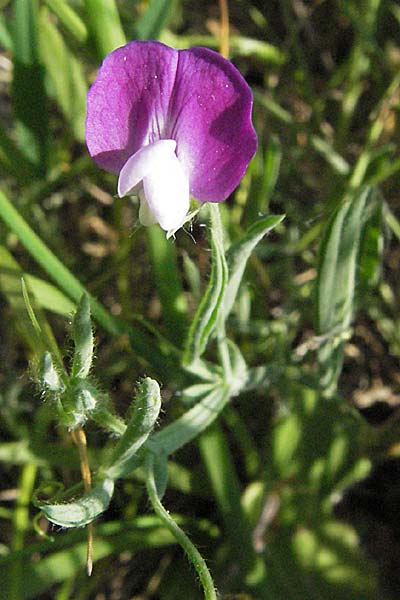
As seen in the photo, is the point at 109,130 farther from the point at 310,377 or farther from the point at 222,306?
the point at 310,377

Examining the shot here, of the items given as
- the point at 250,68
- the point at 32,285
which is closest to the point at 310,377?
the point at 32,285

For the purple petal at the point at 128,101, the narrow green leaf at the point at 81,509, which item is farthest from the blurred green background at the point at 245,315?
the purple petal at the point at 128,101

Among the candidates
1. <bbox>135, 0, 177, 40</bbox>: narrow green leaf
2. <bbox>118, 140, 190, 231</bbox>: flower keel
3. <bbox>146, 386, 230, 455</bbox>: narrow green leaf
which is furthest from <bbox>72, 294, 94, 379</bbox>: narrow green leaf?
<bbox>135, 0, 177, 40</bbox>: narrow green leaf

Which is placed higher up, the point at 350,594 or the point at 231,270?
the point at 231,270

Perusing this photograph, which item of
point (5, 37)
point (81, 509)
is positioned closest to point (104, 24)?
point (5, 37)

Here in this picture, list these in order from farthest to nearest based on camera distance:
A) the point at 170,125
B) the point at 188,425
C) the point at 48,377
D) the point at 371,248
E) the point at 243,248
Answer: the point at 371,248 < the point at 188,425 < the point at 243,248 < the point at 170,125 < the point at 48,377

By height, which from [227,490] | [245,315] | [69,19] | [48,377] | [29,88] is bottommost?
[227,490]

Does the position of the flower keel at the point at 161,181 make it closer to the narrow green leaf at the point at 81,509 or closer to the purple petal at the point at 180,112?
the purple petal at the point at 180,112

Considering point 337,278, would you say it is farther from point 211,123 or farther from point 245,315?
point 211,123
